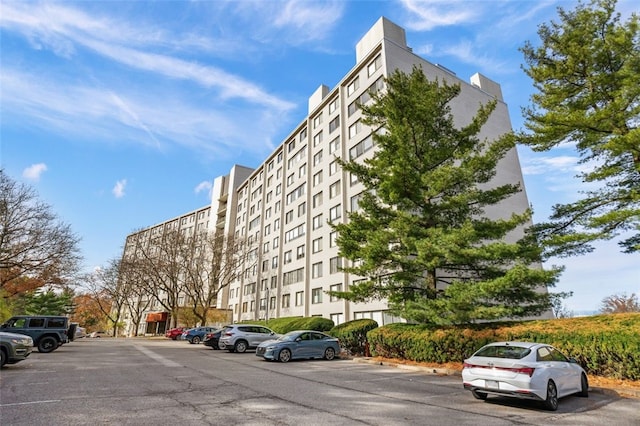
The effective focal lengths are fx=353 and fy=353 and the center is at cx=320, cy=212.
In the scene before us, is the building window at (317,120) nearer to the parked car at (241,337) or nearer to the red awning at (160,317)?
the parked car at (241,337)

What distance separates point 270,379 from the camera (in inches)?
419

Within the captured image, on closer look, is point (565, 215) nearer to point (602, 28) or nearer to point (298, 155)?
point (602, 28)

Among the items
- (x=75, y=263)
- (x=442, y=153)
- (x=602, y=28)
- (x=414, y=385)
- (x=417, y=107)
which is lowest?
(x=414, y=385)

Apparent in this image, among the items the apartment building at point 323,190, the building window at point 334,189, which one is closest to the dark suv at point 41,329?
the apartment building at point 323,190

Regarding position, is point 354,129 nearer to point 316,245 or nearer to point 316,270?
point 316,245

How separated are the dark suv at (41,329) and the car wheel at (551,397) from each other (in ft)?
76.5

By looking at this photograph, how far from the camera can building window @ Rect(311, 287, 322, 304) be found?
3475cm

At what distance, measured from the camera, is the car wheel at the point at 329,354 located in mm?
18047

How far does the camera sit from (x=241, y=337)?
69.9 feet

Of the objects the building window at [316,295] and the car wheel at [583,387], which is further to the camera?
the building window at [316,295]

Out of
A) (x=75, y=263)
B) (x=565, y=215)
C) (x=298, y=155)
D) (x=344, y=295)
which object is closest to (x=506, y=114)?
(x=298, y=155)

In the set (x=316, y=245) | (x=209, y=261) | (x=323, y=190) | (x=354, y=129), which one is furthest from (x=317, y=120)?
(x=209, y=261)

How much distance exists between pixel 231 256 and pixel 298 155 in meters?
16.6

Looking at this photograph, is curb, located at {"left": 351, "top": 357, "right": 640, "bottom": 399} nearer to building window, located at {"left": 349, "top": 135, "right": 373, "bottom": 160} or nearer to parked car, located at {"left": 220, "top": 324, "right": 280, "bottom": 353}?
parked car, located at {"left": 220, "top": 324, "right": 280, "bottom": 353}
